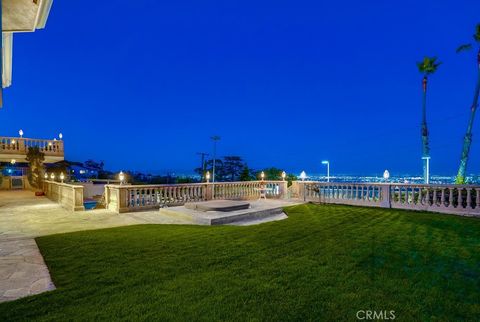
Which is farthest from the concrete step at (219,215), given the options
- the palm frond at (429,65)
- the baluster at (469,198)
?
the palm frond at (429,65)

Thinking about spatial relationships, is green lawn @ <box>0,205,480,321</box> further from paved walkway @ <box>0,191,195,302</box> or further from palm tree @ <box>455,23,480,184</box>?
palm tree @ <box>455,23,480,184</box>

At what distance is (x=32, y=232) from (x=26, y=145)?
17.0 metres

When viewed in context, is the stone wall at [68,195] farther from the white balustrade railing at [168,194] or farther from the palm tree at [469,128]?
the palm tree at [469,128]

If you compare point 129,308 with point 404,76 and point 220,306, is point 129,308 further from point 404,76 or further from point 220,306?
point 404,76

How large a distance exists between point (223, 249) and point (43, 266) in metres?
2.73

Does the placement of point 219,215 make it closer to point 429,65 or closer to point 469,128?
point 469,128

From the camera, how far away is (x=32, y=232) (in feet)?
20.9

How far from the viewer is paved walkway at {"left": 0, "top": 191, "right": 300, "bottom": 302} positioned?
11.1 ft

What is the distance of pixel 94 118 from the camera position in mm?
81375

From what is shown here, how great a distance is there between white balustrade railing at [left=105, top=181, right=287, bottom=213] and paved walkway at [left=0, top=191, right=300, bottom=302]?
57 cm

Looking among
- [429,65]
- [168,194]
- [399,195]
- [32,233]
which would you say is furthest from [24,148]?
[429,65]

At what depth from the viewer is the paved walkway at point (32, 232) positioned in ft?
11.1

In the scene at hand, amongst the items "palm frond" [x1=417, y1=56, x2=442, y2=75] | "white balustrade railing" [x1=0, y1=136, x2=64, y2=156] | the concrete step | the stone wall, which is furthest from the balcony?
"palm frond" [x1=417, y1=56, x2=442, y2=75]

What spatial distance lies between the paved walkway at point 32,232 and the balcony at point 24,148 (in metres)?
12.1
